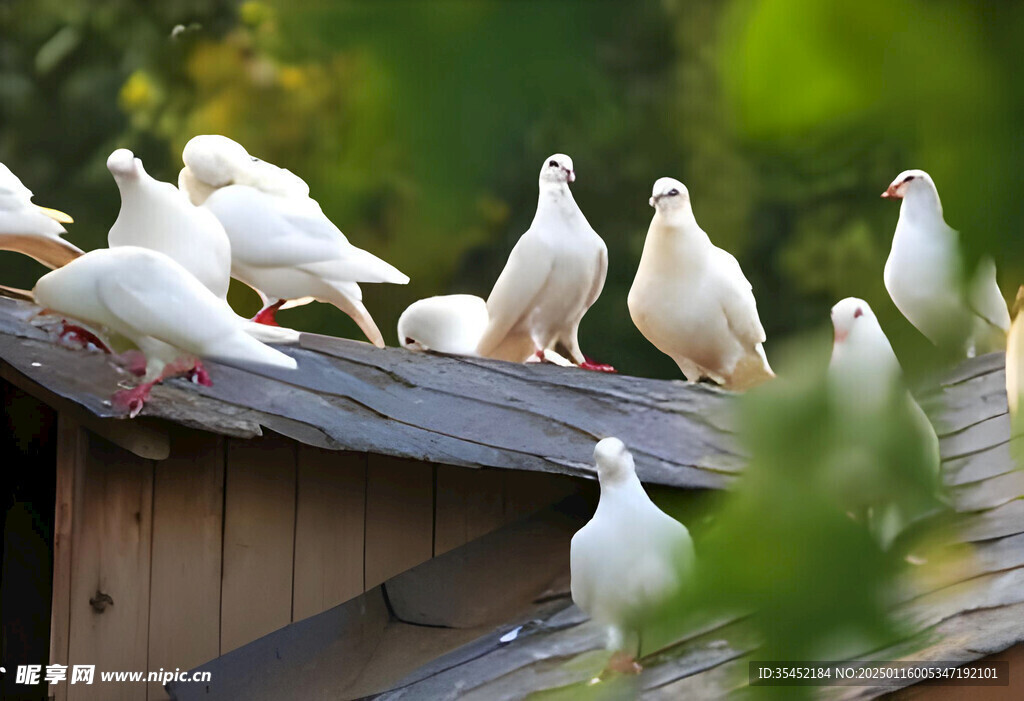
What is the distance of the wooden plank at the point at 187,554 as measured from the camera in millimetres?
1452

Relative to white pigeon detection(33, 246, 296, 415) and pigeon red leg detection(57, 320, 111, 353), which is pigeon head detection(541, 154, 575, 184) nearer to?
white pigeon detection(33, 246, 296, 415)

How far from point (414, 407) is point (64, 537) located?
0.51 meters

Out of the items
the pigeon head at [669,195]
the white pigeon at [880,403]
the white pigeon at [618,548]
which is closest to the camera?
the white pigeon at [880,403]

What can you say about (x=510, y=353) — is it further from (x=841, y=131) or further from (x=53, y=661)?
(x=841, y=131)

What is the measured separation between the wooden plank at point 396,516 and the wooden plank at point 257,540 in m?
0.12

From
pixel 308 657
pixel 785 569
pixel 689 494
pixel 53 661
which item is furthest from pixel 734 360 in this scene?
pixel 785 569

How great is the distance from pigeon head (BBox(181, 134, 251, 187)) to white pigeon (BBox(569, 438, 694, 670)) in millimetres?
786

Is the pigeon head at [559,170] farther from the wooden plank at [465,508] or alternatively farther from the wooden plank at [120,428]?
the wooden plank at [120,428]

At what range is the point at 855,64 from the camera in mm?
195

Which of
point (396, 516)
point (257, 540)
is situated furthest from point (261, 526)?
point (396, 516)

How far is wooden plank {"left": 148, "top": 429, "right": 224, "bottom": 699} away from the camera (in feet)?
4.76

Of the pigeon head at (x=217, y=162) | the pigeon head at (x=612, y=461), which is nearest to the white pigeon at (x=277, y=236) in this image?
the pigeon head at (x=217, y=162)

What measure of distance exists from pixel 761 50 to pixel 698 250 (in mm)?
1264

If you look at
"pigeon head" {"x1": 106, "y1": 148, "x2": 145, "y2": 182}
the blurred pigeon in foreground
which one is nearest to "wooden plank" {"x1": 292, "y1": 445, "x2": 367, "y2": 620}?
"pigeon head" {"x1": 106, "y1": 148, "x2": 145, "y2": 182}
